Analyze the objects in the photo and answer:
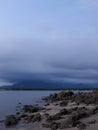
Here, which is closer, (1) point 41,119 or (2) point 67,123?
(2) point 67,123

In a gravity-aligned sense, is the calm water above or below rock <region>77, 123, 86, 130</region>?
above

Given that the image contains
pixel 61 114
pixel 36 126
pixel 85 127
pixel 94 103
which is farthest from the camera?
pixel 94 103

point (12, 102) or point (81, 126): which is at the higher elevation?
point (12, 102)

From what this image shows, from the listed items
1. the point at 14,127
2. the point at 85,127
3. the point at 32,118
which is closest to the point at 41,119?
the point at 32,118

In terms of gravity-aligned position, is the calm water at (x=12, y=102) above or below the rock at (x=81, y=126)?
above

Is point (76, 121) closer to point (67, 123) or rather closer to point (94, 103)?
point (67, 123)

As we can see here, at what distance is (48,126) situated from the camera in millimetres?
24531

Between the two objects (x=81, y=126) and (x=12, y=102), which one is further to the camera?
(x=12, y=102)

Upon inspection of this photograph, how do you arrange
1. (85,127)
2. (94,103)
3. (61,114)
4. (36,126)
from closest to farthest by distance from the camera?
(85,127) < (36,126) < (61,114) < (94,103)

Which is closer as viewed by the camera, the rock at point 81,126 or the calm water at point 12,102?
the rock at point 81,126

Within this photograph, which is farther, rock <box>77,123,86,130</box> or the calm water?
the calm water

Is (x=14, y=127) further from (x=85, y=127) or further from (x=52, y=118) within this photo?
(x=85, y=127)

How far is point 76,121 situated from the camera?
24.4m

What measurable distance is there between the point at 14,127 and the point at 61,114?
4947 mm
